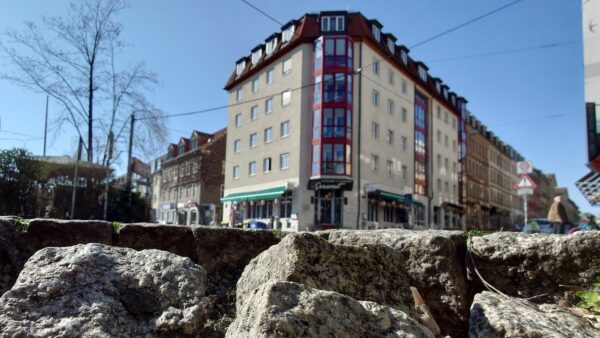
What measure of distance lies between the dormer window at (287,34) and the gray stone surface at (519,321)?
32.5 meters

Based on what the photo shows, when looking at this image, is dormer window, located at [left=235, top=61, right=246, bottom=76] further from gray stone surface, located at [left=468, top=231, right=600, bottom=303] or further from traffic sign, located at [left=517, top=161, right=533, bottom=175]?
gray stone surface, located at [left=468, top=231, right=600, bottom=303]

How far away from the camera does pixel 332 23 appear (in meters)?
31.2

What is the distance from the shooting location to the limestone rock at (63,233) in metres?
3.40

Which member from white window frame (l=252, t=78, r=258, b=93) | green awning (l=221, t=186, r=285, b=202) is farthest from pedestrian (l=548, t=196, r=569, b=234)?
white window frame (l=252, t=78, r=258, b=93)

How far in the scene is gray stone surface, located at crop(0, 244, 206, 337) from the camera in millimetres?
1827

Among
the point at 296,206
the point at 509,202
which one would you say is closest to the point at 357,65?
the point at 296,206

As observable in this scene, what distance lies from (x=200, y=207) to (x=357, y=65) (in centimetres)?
2511

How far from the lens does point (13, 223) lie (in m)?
3.41

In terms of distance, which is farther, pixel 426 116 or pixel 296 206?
pixel 426 116

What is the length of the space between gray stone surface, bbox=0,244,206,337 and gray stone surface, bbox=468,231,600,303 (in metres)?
2.10

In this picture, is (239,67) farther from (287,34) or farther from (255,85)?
(287,34)

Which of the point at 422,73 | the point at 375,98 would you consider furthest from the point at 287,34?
the point at 422,73

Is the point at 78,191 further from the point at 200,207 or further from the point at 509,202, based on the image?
the point at 509,202

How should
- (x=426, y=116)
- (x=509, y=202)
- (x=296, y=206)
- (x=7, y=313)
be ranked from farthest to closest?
(x=509, y=202)
(x=426, y=116)
(x=296, y=206)
(x=7, y=313)
